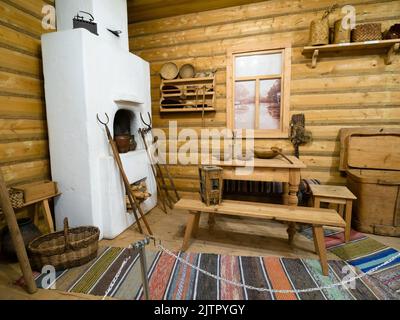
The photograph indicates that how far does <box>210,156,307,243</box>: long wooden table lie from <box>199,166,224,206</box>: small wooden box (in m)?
0.21

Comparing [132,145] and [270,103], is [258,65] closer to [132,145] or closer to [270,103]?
[270,103]

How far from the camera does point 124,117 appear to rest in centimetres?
335

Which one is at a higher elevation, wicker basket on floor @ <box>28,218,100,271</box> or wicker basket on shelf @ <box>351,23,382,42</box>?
wicker basket on shelf @ <box>351,23,382,42</box>

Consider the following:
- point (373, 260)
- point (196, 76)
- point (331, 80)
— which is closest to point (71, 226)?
point (196, 76)

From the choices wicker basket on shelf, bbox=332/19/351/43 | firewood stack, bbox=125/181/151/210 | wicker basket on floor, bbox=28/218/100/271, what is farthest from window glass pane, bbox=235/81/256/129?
wicker basket on floor, bbox=28/218/100/271

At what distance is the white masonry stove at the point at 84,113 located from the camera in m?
2.32

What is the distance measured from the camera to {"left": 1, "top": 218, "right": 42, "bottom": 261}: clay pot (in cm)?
210

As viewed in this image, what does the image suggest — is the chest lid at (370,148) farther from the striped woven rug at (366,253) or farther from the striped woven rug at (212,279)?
the striped woven rug at (212,279)

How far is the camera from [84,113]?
7.67 feet

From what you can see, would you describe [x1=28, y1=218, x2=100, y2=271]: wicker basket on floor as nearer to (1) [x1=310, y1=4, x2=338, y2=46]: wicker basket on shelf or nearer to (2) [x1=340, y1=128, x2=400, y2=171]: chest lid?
(2) [x1=340, y1=128, x2=400, y2=171]: chest lid

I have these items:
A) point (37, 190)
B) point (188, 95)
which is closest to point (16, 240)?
point (37, 190)

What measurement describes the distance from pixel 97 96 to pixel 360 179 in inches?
125

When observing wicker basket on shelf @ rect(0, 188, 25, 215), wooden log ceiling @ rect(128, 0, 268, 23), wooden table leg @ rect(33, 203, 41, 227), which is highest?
wooden log ceiling @ rect(128, 0, 268, 23)
